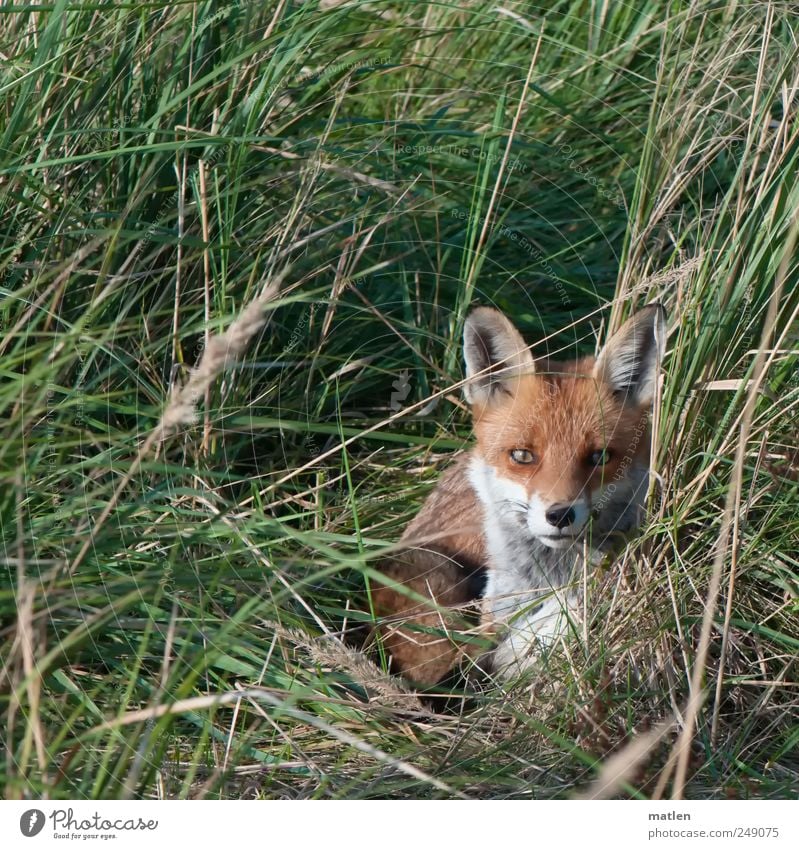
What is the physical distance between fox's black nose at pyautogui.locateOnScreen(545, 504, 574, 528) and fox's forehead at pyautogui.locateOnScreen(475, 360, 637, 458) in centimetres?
19

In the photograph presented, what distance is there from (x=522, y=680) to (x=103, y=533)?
1054 mm

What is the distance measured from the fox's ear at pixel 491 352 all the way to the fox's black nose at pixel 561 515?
0.39 m

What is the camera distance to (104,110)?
2.73 metres

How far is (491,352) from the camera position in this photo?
258 cm

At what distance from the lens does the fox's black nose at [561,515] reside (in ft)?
7.65

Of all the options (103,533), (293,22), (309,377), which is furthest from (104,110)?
(103,533)

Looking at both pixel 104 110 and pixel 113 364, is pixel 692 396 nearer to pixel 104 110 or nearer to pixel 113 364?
pixel 113 364

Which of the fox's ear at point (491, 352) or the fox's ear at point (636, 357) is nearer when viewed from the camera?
the fox's ear at point (636, 357)
